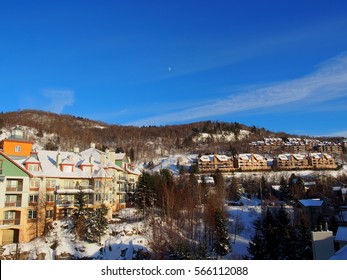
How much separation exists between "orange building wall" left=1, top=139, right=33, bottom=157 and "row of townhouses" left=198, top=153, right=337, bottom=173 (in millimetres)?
50886

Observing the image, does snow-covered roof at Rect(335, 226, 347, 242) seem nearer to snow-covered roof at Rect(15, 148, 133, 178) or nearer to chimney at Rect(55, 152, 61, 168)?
snow-covered roof at Rect(15, 148, 133, 178)

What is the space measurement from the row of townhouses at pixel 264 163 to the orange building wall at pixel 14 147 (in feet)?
167

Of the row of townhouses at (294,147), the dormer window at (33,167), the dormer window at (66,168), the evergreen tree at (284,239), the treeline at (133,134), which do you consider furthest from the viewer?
the treeline at (133,134)

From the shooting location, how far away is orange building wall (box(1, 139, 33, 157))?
88.6ft

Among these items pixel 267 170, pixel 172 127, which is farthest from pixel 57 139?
pixel 267 170

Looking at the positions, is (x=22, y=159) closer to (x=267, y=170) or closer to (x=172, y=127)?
(x=267, y=170)

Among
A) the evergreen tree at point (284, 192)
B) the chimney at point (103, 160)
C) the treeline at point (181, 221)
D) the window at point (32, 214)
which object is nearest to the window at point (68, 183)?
the window at point (32, 214)

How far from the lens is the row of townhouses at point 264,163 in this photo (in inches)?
2950

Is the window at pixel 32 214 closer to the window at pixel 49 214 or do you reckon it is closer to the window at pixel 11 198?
the window at pixel 49 214

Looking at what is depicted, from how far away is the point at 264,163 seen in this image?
76.5m

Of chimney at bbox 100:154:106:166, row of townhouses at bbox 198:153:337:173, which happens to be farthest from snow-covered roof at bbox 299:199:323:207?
row of townhouses at bbox 198:153:337:173
